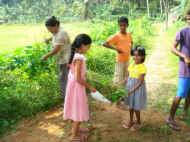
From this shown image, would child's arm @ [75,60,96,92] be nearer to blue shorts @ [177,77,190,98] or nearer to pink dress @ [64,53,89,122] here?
pink dress @ [64,53,89,122]

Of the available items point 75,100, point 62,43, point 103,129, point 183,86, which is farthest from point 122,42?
point 75,100

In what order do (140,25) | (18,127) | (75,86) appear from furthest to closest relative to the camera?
(140,25), (18,127), (75,86)

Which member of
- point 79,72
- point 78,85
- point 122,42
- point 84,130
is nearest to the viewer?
point 79,72

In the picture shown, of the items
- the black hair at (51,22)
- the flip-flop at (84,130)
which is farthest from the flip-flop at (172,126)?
the black hair at (51,22)

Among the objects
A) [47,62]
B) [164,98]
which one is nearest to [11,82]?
[47,62]

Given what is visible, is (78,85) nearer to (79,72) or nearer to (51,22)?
(79,72)

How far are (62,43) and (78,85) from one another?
1334 mm

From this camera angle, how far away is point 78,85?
4.63 metres

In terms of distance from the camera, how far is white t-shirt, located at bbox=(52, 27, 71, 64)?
5746 mm

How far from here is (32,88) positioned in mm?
6578

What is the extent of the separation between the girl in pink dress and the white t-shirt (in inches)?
42.7

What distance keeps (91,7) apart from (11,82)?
36.1m

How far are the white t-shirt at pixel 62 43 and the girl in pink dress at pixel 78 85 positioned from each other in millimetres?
1085

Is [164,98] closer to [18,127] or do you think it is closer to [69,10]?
[18,127]
